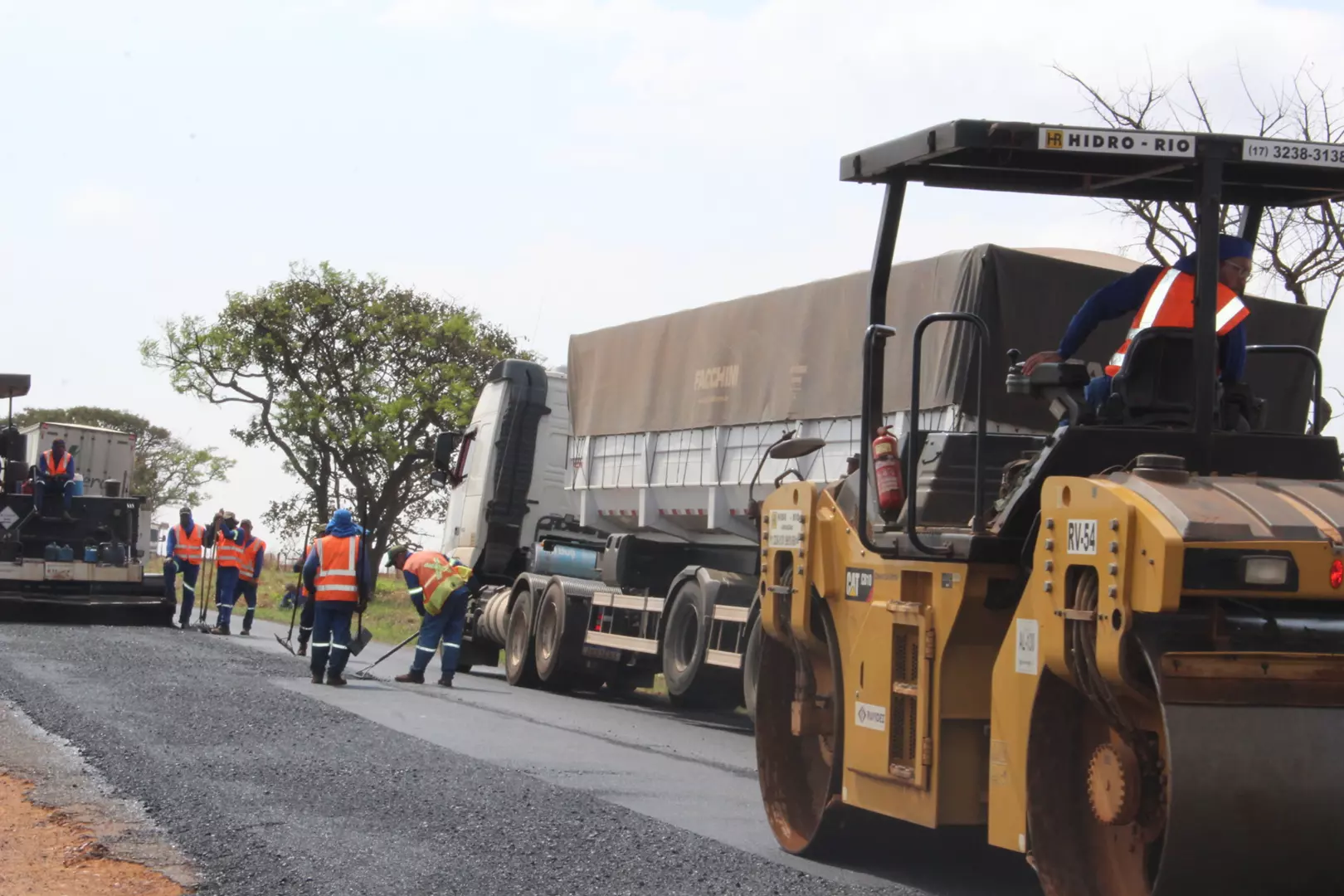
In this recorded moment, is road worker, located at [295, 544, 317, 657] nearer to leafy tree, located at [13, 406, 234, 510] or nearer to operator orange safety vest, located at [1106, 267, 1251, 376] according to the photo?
operator orange safety vest, located at [1106, 267, 1251, 376]

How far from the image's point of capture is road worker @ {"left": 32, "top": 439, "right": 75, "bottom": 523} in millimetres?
23734

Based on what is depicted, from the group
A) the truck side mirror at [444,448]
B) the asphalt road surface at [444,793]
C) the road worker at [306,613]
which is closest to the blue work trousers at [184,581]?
the road worker at [306,613]

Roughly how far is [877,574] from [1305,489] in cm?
175

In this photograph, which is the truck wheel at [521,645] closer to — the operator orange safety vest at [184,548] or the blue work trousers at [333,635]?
the blue work trousers at [333,635]

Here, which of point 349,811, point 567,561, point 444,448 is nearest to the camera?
point 349,811

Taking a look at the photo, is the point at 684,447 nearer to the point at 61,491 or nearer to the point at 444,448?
the point at 444,448

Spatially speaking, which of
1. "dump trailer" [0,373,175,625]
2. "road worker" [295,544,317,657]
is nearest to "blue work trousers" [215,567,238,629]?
"dump trailer" [0,373,175,625]

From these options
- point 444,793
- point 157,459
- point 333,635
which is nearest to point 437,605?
point 333,635

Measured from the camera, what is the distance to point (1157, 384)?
18.0 ft

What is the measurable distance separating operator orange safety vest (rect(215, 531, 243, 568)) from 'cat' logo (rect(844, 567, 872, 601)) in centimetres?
1768

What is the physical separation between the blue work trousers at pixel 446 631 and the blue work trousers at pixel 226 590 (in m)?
7.31

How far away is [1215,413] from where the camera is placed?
5.44 m

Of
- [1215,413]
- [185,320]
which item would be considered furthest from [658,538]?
[185,320]

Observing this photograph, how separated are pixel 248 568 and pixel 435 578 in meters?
8.15
